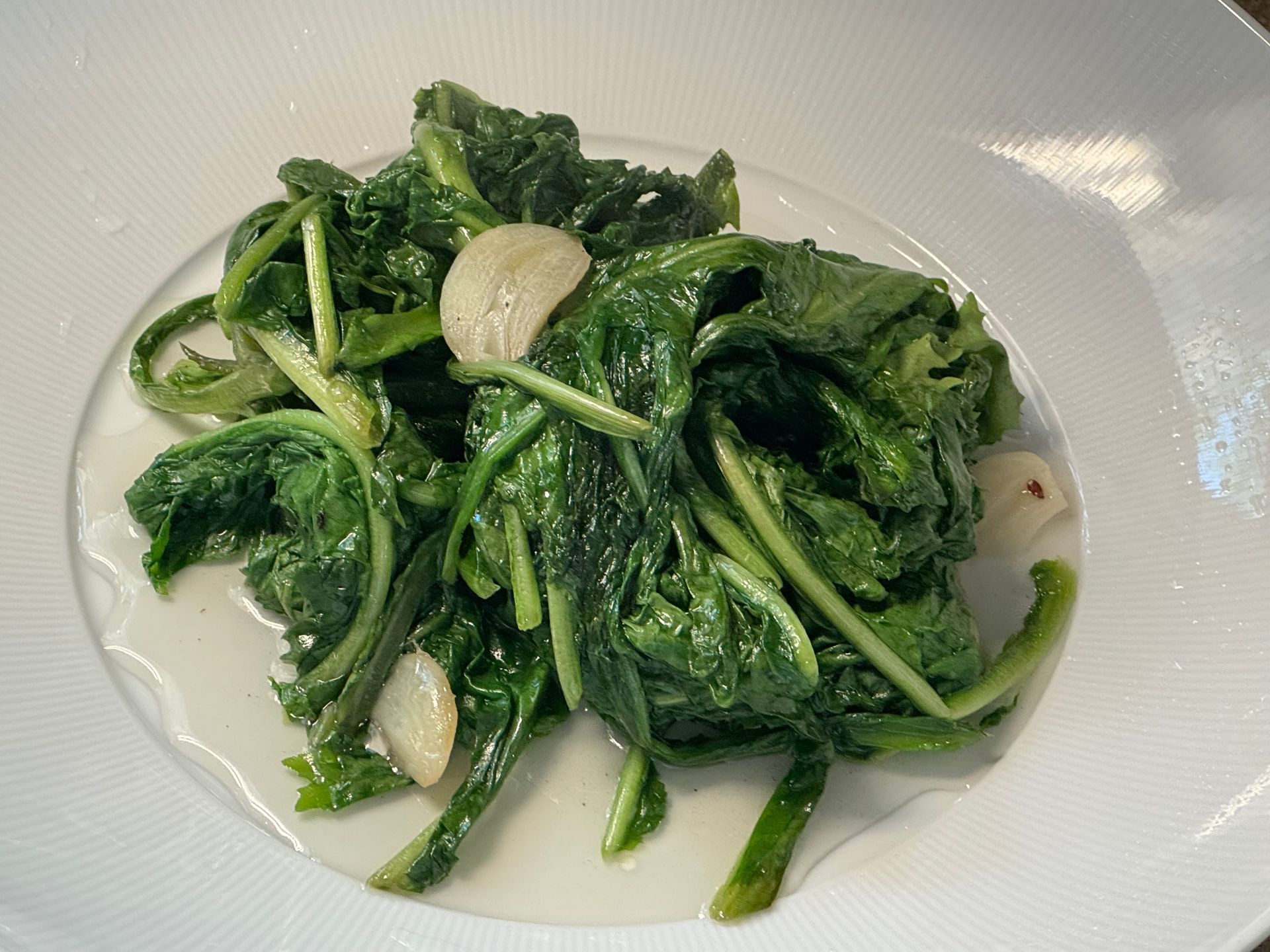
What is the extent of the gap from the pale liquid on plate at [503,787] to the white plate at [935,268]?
0.06 metres

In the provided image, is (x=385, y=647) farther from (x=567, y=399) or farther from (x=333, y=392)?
(x=567, y=399)

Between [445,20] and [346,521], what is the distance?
1.86m

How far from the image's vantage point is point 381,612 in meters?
2.32

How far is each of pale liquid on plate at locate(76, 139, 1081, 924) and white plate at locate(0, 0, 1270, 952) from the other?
0.06 meters

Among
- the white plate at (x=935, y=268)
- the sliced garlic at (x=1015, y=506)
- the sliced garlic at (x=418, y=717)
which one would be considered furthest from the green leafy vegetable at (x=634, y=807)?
the sliced garlic at (x=1015, y=506)

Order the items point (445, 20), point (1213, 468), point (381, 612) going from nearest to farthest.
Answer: point (381, 612), point (1213, 468), point (445, 20)

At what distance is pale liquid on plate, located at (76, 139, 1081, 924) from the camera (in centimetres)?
227

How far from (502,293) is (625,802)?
124 centimetres

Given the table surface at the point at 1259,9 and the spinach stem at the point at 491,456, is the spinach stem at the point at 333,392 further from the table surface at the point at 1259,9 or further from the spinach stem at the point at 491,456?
the table surface at the point at 1259,9

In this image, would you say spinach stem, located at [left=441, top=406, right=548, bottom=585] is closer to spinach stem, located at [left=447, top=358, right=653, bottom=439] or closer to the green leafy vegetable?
spinach stem, located at [left=447, top=358, right=653, bottom=439]

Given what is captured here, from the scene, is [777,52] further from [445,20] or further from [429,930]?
[429,930]

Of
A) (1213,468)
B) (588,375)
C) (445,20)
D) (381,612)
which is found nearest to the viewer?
(588,375)

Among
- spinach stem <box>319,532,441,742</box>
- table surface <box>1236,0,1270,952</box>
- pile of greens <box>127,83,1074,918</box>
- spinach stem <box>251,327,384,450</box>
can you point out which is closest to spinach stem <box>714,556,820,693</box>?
pile of greens <box>127,83,1074,918</box>

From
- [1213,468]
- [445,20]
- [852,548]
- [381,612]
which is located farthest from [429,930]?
[445,20]
